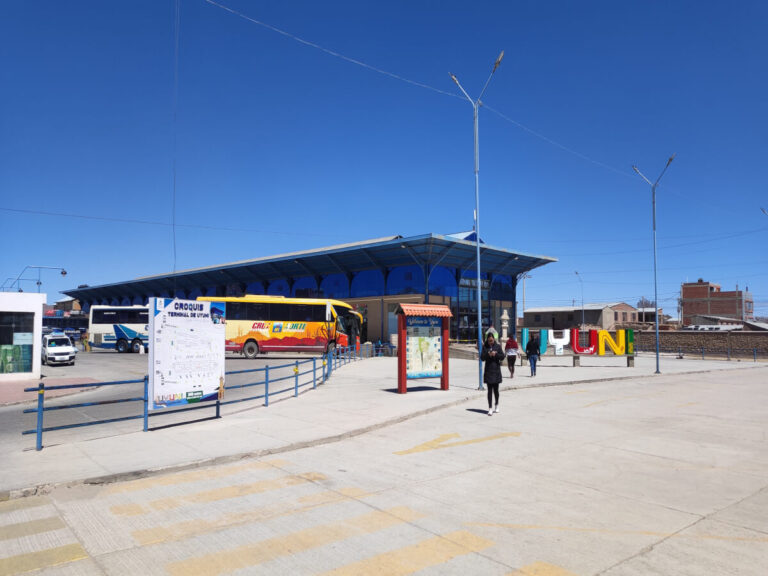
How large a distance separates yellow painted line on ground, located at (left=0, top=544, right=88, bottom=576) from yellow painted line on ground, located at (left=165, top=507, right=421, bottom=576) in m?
1.00

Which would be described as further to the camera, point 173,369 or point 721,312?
point 721,312

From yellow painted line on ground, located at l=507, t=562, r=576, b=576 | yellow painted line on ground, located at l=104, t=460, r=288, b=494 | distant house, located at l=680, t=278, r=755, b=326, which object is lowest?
yellow painted line on ground, located at l=104, t=460, r=288, b=494

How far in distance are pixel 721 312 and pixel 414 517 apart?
384 feet

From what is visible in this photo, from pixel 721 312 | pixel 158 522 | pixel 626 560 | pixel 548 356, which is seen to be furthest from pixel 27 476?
pixel 721 312

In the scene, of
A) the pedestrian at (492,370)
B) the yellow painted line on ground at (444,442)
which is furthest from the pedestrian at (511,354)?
the yellow painted line on ground at (444,442)

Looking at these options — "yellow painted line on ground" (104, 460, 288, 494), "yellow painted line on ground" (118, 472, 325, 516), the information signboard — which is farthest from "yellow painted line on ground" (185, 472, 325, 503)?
the information signboard

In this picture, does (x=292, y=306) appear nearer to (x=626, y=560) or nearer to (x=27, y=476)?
(x=27, y=476)

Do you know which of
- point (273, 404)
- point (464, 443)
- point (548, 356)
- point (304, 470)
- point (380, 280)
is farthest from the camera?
point (380, 280)

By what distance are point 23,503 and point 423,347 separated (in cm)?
1304

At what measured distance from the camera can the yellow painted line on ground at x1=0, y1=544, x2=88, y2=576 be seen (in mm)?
4660

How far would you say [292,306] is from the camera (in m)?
37.2

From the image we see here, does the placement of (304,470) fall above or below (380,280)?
below

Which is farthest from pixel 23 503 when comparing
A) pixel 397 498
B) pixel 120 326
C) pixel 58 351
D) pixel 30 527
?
pixel 120 326

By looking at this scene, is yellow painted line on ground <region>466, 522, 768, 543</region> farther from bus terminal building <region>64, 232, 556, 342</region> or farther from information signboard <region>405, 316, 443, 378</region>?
bus terminal building <region>64, 232, 556, 342</region>
